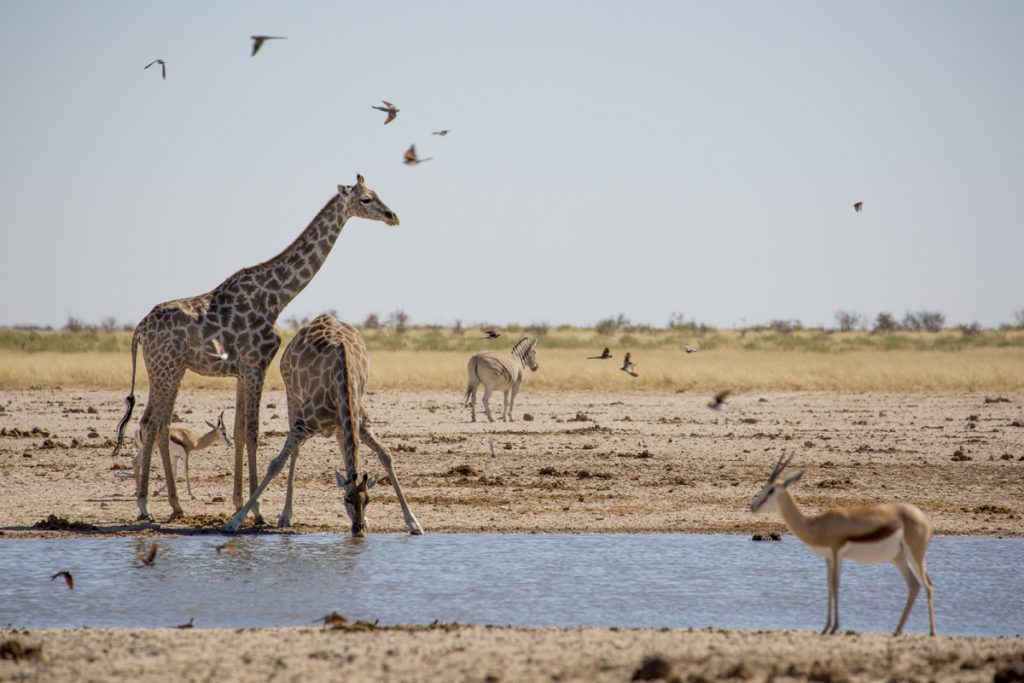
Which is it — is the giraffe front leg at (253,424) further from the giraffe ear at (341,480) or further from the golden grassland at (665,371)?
the golden grassland at (665,371)

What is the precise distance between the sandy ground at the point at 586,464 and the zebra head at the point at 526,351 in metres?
2.62

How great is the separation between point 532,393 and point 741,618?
2055 cm

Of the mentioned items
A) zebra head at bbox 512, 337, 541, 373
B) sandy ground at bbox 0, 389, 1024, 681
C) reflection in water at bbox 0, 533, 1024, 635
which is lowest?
reflection in water at bbox 0, 533, 1024, 635

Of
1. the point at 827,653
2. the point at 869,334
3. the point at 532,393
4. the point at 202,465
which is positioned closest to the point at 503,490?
the point at 202,465

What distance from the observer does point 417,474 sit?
627 inches

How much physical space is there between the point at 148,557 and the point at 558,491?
5596 mm

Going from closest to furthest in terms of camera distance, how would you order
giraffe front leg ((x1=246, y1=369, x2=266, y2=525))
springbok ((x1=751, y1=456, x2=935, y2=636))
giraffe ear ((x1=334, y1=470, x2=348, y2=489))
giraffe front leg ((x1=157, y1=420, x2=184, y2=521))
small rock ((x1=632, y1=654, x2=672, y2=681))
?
small rock ((x1=632, y1=654, x2=672, y2=681)) < springbok ((x1=751, y1=456, x2=935, y2=636)) < giraffe ear ((x1=334, y1=470, x2=348, y2=489)) < giraffe front leg ((x1=246, y1=369, x2=266, y2=525)) < giraffe front leg ((x1=157, y1=420, x2=184, y2=521))

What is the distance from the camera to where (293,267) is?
13.3 meters

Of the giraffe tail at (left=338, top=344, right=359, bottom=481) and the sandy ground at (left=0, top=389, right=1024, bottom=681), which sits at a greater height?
the giraffe tail at (left=338, top=344, right=359, bottom=481)

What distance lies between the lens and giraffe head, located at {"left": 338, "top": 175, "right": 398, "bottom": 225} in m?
13.4

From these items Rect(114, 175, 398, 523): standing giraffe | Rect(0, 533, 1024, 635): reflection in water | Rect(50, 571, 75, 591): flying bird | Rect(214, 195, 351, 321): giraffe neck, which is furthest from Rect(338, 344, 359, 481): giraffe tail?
Rect(50, 571, 75, 591): flying bird

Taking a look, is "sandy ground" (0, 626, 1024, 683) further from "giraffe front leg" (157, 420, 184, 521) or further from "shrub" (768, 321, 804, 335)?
"shrub" (768, 321, 804, 335)

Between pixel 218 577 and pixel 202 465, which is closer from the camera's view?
pixel 218 577

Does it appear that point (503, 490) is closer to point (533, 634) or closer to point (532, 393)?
point (533, 634)
